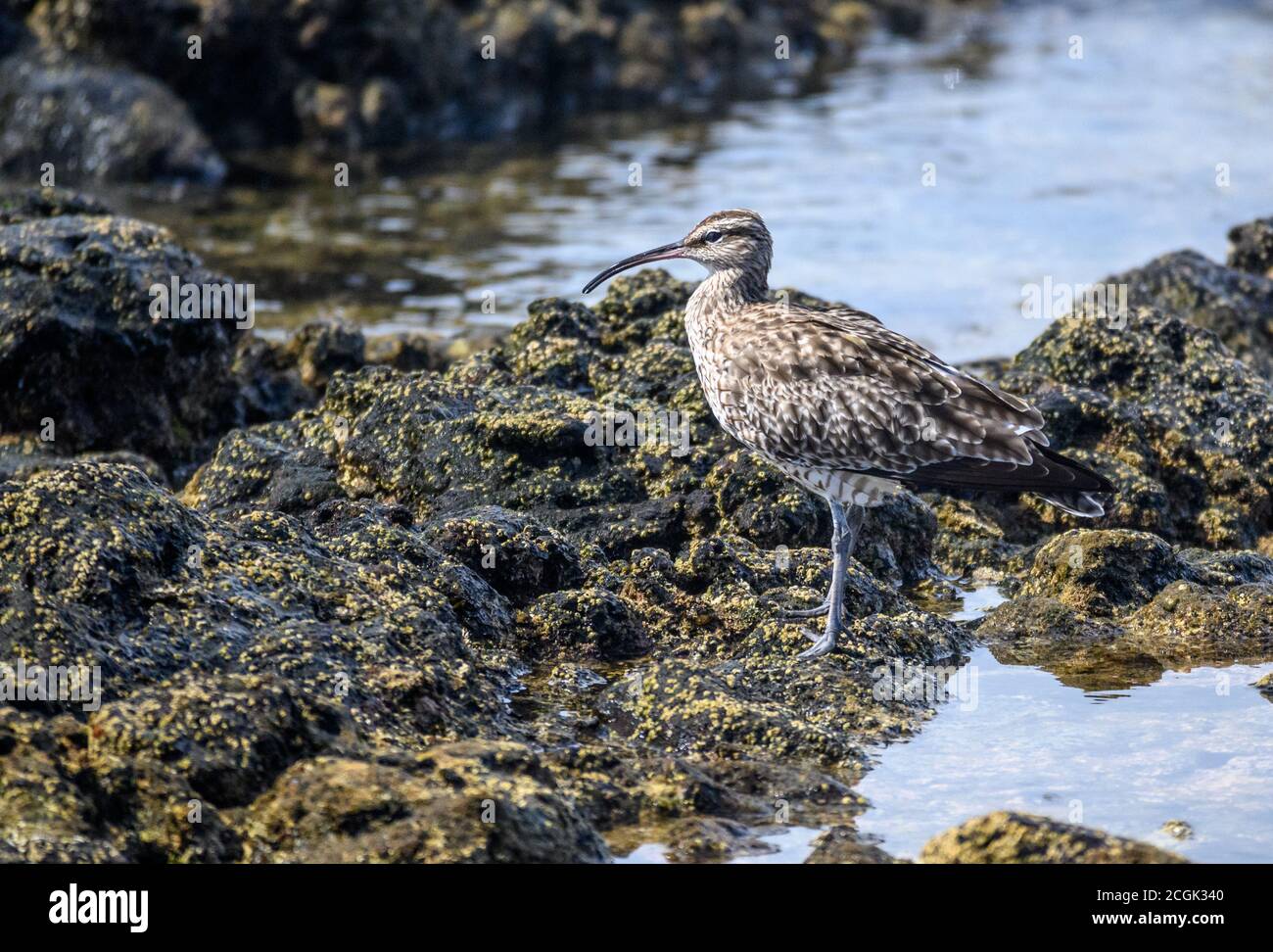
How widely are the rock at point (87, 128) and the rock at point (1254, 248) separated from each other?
49.5 feet

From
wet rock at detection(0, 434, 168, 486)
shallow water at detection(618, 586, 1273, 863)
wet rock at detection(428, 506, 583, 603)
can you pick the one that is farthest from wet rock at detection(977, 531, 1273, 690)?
wet rock at detection(0, 434, 168, 486)

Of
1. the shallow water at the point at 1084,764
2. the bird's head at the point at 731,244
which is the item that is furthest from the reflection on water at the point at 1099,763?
the bird's head at the point at 731,244

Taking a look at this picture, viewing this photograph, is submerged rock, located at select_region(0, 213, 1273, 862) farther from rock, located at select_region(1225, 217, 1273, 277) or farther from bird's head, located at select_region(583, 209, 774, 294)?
rock, located at select_region(1225, 217, 1273, 277)

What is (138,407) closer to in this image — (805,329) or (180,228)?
(805,329)

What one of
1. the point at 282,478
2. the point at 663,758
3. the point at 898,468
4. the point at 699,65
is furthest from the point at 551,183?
the point at 663,758

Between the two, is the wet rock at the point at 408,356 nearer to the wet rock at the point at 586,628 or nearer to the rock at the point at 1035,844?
the wet rock at the point at 586,628

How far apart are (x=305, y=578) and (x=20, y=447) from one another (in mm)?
5056

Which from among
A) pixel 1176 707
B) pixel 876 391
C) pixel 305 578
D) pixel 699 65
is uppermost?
pixel 699 65

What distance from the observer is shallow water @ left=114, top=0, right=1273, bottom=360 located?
67.3 feet

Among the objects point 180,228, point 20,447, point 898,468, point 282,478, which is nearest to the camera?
point 898,468

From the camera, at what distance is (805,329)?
943 cm

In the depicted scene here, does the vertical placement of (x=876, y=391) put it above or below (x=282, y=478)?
above

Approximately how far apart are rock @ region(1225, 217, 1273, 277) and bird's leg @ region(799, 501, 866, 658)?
369 inches
